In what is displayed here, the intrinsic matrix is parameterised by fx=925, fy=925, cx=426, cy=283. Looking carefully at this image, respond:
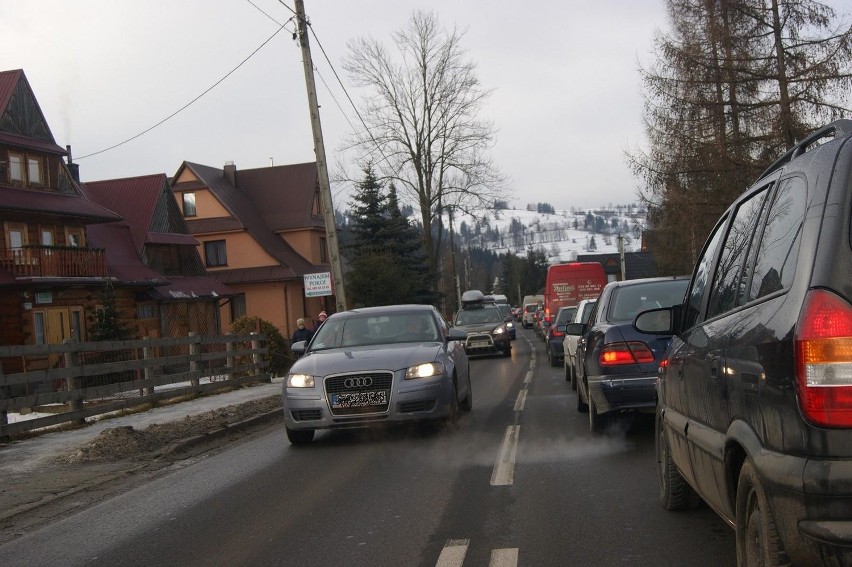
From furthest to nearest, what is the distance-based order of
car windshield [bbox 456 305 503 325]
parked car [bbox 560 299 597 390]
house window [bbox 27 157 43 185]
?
house window [bbox 27 157 43 185], car windshield [bbox 456 305 503 325], parked car [bbox 560 299 597 390]

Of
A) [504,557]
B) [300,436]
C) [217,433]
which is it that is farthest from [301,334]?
[504,557]

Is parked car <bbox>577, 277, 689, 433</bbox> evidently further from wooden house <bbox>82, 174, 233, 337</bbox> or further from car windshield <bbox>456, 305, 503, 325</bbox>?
wooden house <bbox>82, 174, 233, 337</bbox>

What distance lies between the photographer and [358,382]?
33.3 feet

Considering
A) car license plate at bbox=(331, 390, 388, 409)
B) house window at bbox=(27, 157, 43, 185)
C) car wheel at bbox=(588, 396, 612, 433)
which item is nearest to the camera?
car wheel at bbox=(588, 396, 612, 433)

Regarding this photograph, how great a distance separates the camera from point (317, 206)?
176ft

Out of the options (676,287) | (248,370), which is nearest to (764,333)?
(676,287)

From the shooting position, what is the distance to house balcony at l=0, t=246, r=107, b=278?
2967cm

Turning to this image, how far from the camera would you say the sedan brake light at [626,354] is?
9039 millimetres

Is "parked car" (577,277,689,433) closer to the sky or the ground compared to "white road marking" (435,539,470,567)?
closer to the sky

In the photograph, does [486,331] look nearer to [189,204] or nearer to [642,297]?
[642,297]

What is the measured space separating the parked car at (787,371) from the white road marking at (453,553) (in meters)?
1.50

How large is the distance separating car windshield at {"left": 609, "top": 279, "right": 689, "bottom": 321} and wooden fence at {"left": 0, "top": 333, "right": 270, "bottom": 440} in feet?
24.2

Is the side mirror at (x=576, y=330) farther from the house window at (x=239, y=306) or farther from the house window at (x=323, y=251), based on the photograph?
the house window at (x=323, y=251)

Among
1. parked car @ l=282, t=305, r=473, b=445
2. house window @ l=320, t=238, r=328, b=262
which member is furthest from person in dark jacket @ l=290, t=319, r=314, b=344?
house window @ l=320, t=238, r=328, b=262
